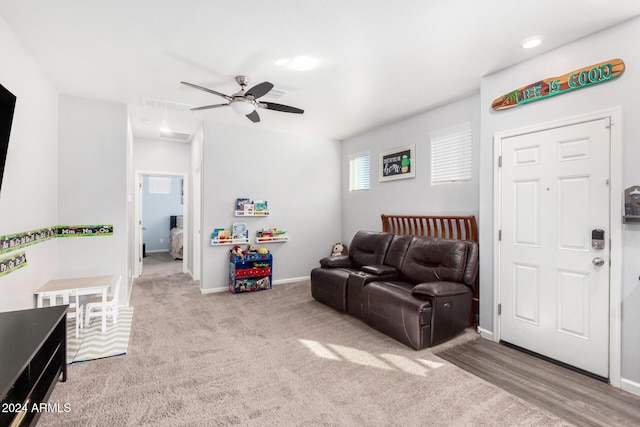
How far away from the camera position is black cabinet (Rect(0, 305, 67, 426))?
126cm

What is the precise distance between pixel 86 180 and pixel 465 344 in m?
4.68

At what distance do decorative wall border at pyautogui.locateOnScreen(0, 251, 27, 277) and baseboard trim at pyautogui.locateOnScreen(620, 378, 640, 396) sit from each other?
4.62 m

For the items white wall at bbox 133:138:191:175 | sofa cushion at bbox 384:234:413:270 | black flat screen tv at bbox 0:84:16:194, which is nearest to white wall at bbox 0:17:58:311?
black flat screen tv at bbox 0:84:16:194

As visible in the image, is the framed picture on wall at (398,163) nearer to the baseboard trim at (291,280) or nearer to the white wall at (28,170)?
the baseboard trim at (291,280)

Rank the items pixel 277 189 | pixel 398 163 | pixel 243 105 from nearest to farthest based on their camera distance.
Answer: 1. pixel 243 105
2. pixel 398 163
3. pixel 277 189

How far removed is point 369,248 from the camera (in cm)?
435

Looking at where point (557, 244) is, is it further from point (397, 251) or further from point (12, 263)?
point (12, 263)

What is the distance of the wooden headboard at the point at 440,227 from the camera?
3.41 metres

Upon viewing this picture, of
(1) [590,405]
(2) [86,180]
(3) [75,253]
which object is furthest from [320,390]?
(2) [86,180]

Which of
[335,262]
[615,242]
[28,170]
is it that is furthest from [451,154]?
[28,170]

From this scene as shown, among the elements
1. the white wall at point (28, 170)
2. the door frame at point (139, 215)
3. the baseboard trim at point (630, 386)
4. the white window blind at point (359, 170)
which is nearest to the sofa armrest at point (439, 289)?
the baseboard trim at point (630, 386)

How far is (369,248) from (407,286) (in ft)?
3.29

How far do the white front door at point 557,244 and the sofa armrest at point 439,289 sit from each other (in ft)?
1.33

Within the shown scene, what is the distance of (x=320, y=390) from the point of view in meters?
2.22
